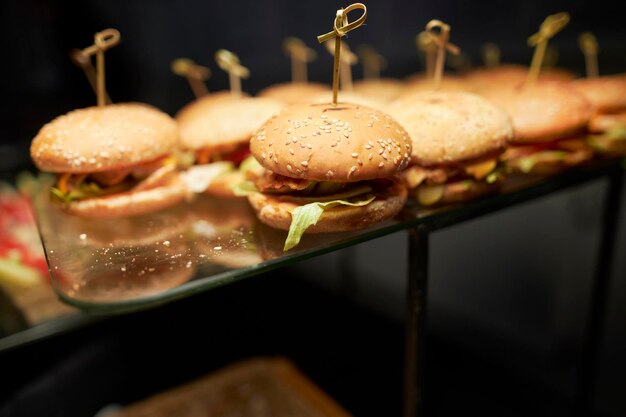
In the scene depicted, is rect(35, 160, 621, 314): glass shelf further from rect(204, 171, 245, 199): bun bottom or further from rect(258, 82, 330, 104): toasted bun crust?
rect(258, 82, 330, 104): toasted bun crust

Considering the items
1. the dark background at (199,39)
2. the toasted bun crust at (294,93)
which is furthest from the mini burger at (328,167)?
the dark background at (199,39)

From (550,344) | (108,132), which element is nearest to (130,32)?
(108,132)

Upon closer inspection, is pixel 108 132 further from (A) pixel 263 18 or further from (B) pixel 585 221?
(B) pixel 585 221

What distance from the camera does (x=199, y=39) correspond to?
4.19 m

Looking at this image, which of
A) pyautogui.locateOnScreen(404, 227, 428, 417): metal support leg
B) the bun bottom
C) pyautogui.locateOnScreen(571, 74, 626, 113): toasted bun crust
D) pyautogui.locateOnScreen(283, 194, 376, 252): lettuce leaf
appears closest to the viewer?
pyautogui.locateOnScreen(283, 194, 376, 252): lettuce leaf

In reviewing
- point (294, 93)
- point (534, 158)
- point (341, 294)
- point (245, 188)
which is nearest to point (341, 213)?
point (245, 188)

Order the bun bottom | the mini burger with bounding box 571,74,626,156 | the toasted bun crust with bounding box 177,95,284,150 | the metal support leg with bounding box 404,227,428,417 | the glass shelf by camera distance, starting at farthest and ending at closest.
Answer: the mini burger with bounding box 571,74,626,156 → the toasted bun crust with bounding box 177,95,284,150 → the bun bottom → the metal support leg with bounding box 404,227,428,417 → the glass shelf

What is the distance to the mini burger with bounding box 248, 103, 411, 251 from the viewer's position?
161 centimetres

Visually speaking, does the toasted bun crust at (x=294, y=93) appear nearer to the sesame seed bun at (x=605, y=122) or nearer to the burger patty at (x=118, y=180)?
the burger patty at (x=118, y=180)

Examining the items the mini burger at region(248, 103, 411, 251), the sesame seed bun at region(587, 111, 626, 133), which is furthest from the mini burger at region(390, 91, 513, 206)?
the sesame seed bun at region(587, 111, 626, 133)

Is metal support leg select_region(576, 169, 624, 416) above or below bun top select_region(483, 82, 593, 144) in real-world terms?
below

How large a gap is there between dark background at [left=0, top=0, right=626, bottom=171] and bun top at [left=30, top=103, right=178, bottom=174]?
1540mm

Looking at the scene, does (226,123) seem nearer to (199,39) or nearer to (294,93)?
(294,93)

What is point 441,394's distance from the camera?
10.3ft
